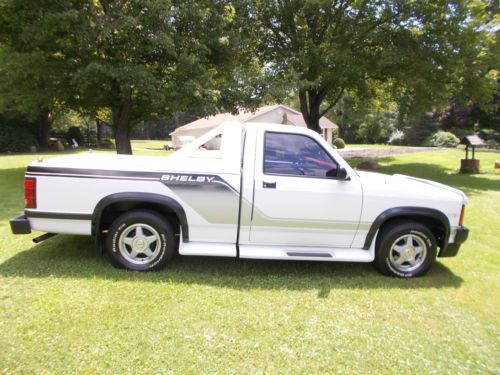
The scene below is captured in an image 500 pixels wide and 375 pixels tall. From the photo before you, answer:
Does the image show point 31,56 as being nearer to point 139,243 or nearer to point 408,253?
point 139,243

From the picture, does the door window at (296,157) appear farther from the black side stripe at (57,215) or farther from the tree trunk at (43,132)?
the tree trunk at (43,132)

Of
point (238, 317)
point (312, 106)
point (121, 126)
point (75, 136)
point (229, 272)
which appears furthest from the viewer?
point (75, 136)

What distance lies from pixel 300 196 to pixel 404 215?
1405mm

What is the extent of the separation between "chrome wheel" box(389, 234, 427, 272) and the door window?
4.33ft

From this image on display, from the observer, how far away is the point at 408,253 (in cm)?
470

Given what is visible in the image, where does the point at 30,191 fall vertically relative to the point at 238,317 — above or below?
above

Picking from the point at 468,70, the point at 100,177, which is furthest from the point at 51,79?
the point at 468,70

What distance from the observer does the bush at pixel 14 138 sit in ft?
89.0

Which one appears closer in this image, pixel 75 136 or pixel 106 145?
pixel 75 136

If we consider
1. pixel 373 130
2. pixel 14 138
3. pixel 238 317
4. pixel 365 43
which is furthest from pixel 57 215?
pixel 373 130

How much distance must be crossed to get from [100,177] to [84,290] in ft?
4.26

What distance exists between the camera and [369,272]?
4.89 m

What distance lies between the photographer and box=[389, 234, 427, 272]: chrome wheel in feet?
15.3

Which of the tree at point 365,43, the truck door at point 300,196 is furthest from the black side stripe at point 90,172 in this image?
the tree at point 365,43
